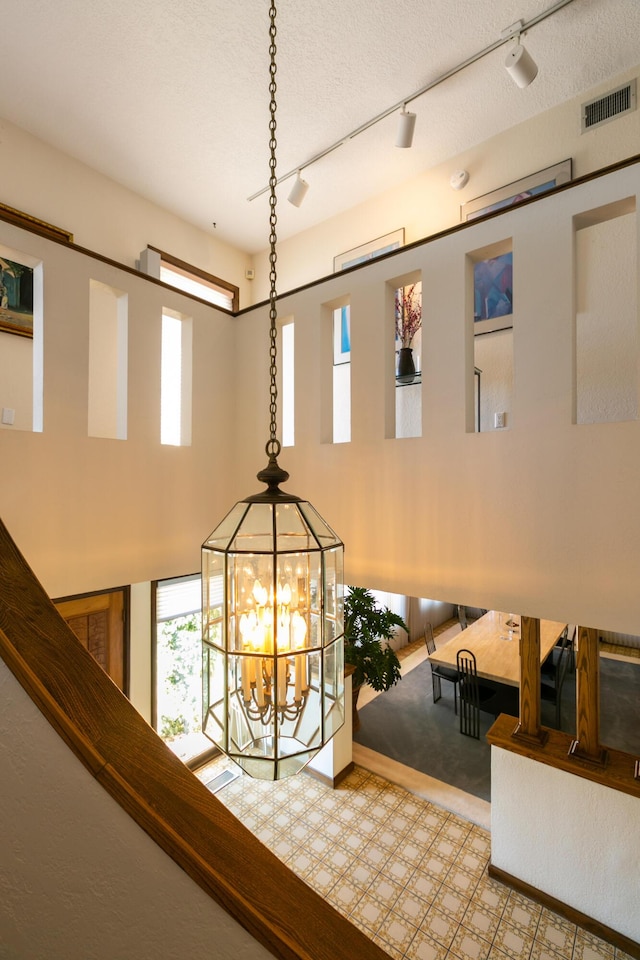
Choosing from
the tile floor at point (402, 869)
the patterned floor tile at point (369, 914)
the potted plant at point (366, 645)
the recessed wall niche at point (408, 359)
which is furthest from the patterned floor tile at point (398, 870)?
the recessed wall niche at point (408, 359)

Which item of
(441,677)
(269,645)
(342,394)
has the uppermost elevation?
(342,394)

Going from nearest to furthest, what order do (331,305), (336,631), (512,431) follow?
(336,631), (512,431), (331,305)

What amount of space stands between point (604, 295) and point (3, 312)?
390cm

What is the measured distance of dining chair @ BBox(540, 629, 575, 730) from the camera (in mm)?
4102

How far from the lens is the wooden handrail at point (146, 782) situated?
445 millimetres

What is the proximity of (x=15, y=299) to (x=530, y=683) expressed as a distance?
4041 millimetres

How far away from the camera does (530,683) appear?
250 centimetres

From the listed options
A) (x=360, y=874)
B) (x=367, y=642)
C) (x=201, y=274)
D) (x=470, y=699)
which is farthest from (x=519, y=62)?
(x=470, y=699)

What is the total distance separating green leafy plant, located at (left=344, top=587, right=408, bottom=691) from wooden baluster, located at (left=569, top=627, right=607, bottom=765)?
1.76 meters

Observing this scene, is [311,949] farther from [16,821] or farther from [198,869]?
[16,821]

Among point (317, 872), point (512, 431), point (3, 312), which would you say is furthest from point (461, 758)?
point (3, 312)

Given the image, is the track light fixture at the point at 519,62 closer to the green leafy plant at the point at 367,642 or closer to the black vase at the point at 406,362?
the black vase at the point at 406,362

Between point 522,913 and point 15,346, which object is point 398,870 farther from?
point 15,346

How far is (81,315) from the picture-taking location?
212 centimetres
